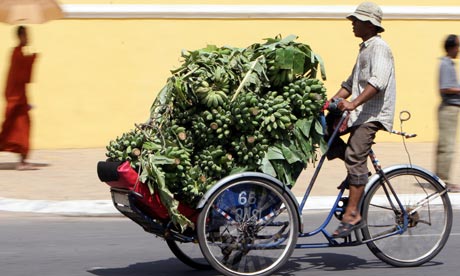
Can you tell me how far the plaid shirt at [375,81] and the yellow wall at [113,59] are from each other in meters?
7.35

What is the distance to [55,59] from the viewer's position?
13570 millimetres

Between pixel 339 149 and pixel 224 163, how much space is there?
92cm

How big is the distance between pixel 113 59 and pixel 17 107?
223cm

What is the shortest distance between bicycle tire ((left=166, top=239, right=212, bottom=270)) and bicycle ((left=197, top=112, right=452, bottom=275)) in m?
0.63

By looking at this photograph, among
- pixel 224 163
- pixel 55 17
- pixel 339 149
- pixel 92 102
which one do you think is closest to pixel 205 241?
pixel 224 163

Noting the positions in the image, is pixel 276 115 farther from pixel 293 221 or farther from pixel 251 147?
pixel 293 221

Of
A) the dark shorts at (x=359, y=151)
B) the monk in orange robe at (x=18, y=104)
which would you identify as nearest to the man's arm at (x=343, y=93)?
the dark shorts at (x=359, y=151)

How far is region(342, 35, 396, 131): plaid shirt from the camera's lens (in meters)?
6.48

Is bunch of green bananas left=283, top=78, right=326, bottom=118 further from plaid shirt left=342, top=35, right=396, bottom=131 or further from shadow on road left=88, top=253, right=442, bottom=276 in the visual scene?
shadow on road left=88, top=253, right=442, bottom=276

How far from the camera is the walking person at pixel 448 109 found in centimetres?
1064

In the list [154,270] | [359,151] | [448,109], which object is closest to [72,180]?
[448,109]

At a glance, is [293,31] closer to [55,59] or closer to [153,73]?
[153,73]

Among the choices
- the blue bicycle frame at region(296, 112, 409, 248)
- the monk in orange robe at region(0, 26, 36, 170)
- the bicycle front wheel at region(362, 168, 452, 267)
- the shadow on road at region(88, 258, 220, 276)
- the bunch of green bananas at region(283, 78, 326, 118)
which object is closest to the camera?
the bunch of green bananas at region(283, 78, 326, 118)

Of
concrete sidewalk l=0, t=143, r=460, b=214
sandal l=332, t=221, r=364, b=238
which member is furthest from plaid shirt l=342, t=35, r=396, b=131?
concrete sidewalk l=0, t=143, r=460, b=214
